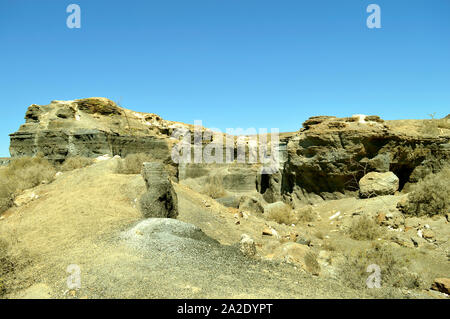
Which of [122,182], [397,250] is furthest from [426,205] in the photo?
[122,182]

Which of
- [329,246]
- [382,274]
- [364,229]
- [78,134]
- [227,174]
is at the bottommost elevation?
[329,246]

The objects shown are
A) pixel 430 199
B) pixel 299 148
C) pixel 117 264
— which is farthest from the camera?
pixel 299 148

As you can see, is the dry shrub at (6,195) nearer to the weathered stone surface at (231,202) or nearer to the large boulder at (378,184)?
the weathered stone surface at (231,202)

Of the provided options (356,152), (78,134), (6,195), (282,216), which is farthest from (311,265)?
(78,134)

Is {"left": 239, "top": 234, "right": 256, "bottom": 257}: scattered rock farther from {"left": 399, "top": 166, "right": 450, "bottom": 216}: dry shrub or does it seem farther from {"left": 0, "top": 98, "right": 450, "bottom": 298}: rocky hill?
{"left": 399, "top": 166, "right": 450, "bottom": 216}: dry shrub

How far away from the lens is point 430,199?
264 inches

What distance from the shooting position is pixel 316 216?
30.1 ft

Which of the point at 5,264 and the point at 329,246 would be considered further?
the point at 329,246

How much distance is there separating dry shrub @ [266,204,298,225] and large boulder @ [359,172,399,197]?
7.63 ft

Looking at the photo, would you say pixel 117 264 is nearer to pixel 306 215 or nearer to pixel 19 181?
pixel 19 181

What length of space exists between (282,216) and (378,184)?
122 inches

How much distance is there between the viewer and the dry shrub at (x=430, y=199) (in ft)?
21.2
